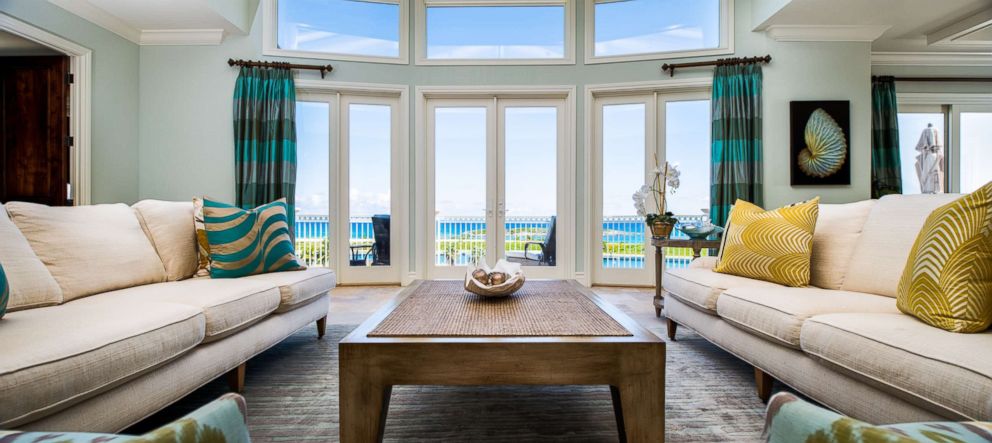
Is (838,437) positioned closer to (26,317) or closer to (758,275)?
(758,275)

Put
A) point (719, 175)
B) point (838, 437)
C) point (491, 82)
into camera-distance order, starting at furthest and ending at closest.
Answer: point (491, 82), point (719, 175), point (838, 437)

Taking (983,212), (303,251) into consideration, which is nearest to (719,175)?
(983,212)

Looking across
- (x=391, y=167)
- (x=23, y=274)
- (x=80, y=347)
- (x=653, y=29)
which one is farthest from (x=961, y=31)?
(x=23, y=274)

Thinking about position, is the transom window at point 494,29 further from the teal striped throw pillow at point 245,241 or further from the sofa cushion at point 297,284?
the sofa cushion at point 297,284

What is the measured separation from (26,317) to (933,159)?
7.05m

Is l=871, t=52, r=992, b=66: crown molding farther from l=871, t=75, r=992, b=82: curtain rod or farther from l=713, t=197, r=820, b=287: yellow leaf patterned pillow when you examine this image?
l=713, t=197, r=820, b=287: yellow leaf patterned pillow

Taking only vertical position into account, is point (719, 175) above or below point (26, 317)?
above

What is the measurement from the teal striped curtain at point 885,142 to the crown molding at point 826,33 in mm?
742

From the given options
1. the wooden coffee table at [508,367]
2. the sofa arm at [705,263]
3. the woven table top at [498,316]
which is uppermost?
the sofa arm at [705,263]

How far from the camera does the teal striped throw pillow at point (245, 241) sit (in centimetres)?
210

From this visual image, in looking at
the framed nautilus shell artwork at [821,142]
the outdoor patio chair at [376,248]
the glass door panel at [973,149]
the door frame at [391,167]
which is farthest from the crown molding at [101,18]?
the glass door panel at [973,149]

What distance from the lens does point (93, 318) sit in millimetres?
1292

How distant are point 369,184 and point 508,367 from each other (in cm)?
353

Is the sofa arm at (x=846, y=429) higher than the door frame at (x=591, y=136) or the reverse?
the reverse
